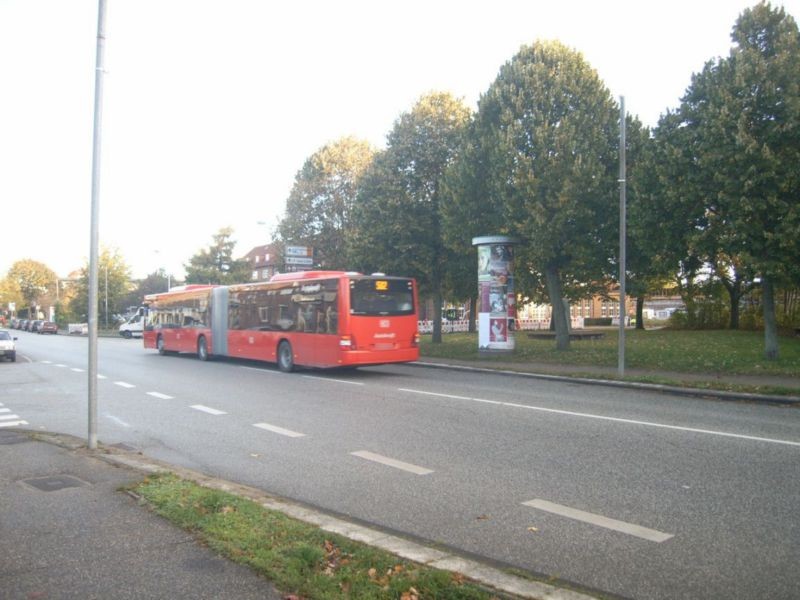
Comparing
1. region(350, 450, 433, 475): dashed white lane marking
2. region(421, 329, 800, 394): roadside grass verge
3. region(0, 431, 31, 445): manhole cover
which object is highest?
region(421, 329, 800, 394): roadside grass verge

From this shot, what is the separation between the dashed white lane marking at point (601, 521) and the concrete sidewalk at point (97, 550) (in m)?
2.71

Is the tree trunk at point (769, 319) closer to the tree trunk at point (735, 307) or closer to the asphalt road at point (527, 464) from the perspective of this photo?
the asphalt road at point (527, 464)

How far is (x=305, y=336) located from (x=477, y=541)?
45.6 feet

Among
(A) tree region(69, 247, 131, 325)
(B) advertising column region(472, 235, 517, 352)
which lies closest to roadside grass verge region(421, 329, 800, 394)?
(B) advertising column region(472, 235, 517, 352)

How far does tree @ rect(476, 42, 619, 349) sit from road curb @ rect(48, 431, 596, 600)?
608 inches

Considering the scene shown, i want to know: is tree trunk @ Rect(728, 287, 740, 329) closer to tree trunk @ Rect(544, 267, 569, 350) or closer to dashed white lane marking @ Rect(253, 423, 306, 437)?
tree trunk @ Rect(544, 267, 569, 350)

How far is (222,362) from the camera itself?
23.7 metres

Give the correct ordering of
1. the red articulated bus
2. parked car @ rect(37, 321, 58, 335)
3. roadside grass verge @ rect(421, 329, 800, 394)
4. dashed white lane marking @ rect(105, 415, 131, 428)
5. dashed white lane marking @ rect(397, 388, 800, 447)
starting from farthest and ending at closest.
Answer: parked car @ rect(37, 321, 58, 335)
the red articulated bus
roadside grass verge @ rect(421, 329, 800, 394)
dashed white lane marking @ rect(105, 415, 131, 428)
dashed white lane marking @ rect(397, 388, 800, 447)

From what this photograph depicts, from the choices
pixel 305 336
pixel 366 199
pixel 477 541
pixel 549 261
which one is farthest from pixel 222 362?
pixel 477 541

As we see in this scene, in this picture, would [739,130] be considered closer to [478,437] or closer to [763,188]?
[763,188]

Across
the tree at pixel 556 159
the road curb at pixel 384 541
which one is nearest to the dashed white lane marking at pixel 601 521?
the road curb at pixel 384 541

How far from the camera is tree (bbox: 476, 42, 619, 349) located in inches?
796

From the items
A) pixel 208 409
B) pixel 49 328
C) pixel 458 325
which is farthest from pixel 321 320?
pixel 49 328

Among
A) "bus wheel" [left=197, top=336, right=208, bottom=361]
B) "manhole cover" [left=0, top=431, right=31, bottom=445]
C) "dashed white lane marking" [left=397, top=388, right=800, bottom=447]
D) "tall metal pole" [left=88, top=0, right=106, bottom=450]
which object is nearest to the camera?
"tall metal pole" [left=88, top=0, right=106, bottom=450]
